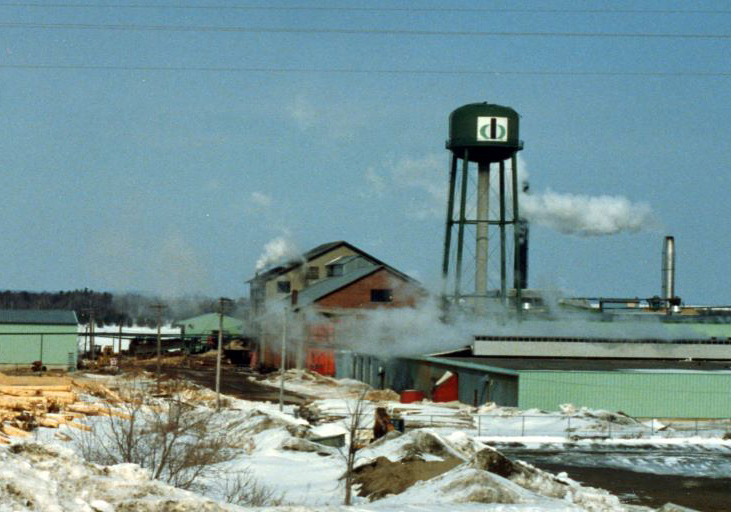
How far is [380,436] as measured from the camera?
4138 centimetres

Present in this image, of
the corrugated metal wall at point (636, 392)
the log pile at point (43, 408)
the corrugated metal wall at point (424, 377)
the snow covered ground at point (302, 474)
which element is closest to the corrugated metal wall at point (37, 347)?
the corrugated metal wall at point (424, 377)

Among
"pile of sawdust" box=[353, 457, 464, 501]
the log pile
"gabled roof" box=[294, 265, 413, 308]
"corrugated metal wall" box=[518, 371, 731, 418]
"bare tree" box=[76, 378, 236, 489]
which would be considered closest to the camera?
"bare tree" box=[76, 378, 236, 489]

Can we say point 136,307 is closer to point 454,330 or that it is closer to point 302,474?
point 454,330

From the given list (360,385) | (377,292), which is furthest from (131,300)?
(360,385)

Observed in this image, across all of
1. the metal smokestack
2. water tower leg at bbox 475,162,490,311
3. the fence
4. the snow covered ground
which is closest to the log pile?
the snow covered ground

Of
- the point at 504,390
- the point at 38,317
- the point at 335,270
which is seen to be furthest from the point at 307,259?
the point at 504,390

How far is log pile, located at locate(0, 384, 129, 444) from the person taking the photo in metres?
35.9

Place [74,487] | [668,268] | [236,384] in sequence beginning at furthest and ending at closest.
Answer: [668,268] < [236,384] < [74,487]

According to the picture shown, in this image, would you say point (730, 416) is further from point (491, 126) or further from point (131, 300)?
point (131, 300)

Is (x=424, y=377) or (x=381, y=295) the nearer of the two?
(x=424, y=377)

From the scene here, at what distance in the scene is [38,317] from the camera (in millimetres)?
82812

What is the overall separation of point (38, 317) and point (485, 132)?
36.5 m

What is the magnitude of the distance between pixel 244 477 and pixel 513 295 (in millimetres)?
66843

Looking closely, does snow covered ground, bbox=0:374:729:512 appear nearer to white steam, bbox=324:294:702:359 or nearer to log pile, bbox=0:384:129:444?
log pile, bbox=0:384:129:444
